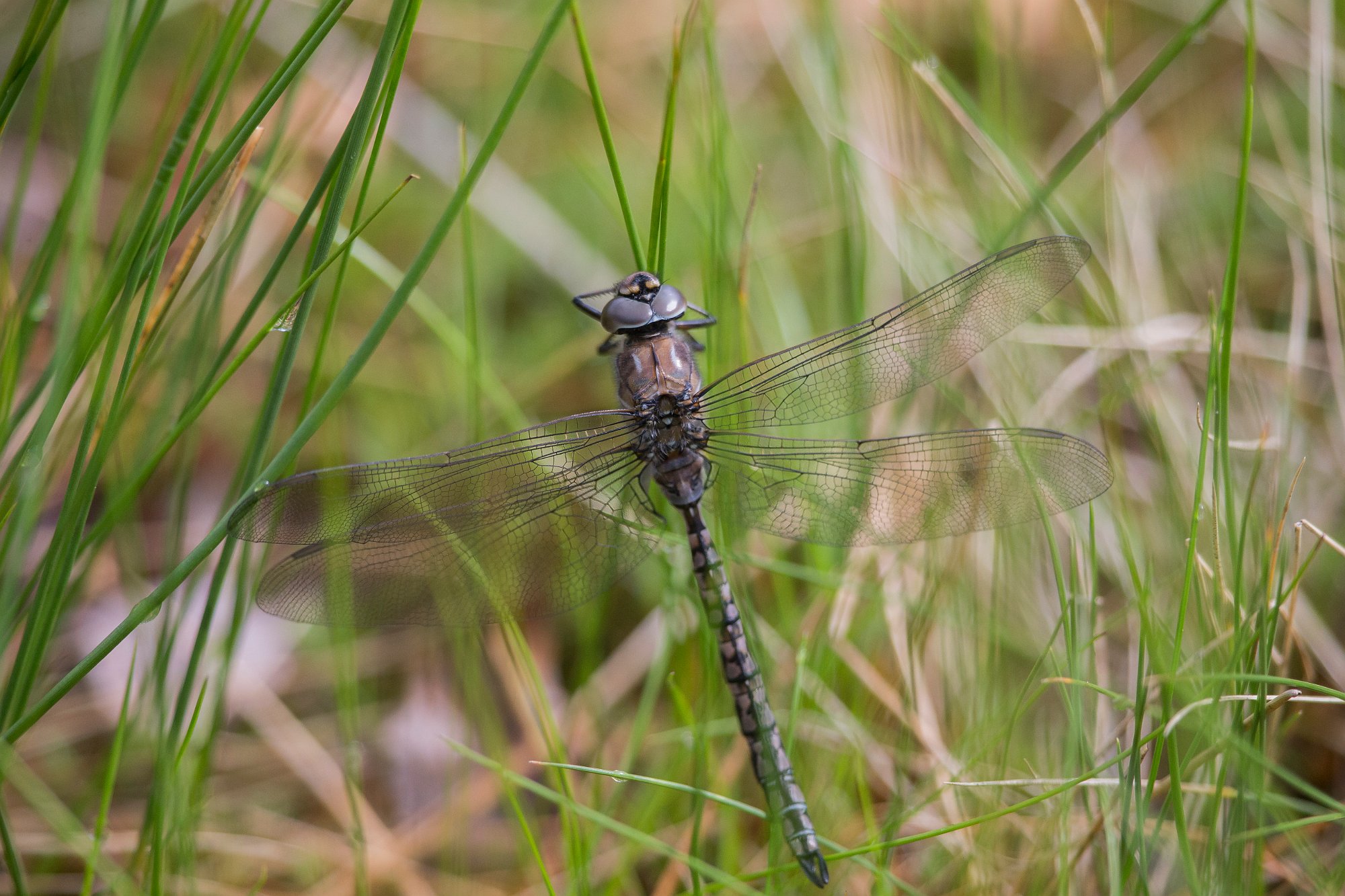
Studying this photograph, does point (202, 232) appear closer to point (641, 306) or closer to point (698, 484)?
point (641, 306)

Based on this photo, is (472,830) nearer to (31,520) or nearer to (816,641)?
(816,641)

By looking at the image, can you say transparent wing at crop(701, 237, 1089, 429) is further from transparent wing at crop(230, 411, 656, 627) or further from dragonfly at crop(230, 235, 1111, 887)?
transparent wing at crop(230, 411, 656, 627)

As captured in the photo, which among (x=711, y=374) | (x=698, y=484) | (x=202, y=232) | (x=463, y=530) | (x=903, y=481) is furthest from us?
(x=711, y=374)

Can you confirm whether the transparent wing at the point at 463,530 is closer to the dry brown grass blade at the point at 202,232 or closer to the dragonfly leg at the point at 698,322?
the dragonfly leg at the point at 698,322

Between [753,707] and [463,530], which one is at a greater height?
[463,530]

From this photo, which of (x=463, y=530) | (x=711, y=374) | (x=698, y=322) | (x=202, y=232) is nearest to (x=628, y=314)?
(x=698, y=322)
